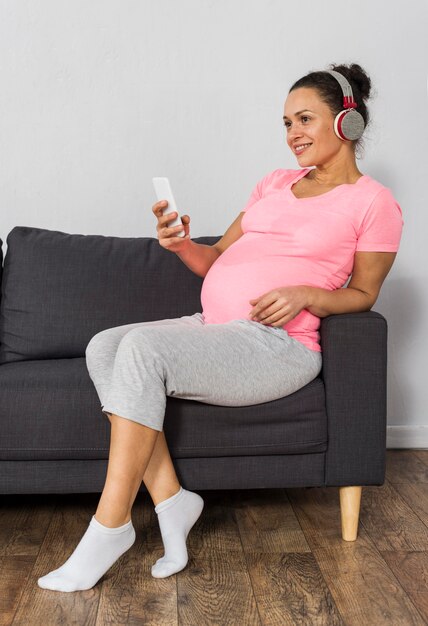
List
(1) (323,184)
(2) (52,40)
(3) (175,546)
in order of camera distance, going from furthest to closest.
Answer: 1. (2) (52,40)
2. (1) (323,184)
3. (3) (175,546)

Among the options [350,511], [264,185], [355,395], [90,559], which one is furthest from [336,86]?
[90,559]

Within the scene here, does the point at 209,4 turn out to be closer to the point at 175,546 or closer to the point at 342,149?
the point at 342,149

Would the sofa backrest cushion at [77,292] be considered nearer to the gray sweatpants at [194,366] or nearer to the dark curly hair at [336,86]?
the gray sweatpants at [194,366]

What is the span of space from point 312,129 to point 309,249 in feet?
1.10

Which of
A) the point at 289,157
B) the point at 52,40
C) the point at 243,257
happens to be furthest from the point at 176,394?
the point at 52,40

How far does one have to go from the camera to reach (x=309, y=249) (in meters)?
2.16

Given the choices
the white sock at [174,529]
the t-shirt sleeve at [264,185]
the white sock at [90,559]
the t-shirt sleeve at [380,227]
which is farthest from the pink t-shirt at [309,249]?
the white sock at [90,559]

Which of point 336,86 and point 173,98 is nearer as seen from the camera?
point 336,86

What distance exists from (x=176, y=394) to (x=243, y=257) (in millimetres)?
487

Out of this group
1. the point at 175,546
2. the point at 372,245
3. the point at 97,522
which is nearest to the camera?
the point at 97,522

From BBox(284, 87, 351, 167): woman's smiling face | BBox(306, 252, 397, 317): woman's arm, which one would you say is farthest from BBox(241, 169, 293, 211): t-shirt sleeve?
BBox(306, 252, 397, 317): woman's arm

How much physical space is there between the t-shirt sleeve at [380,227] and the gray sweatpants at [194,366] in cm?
32

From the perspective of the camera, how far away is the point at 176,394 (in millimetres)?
1905

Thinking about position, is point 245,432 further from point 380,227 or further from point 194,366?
point 380,227
